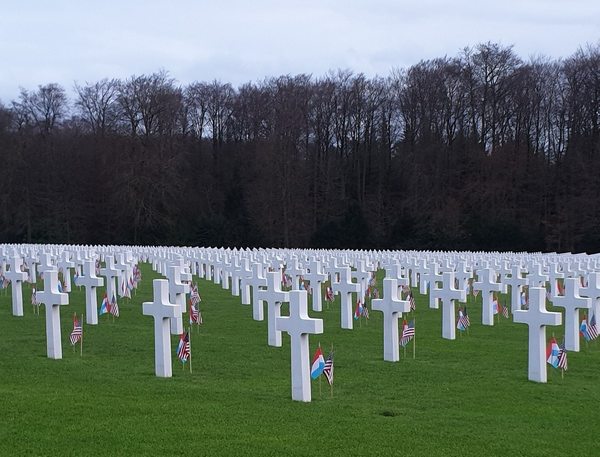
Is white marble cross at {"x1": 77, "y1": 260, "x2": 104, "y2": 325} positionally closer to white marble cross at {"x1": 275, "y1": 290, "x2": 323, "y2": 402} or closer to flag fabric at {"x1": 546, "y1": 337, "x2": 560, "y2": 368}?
white marble cross at {"x1": 275, "y1": 290, "x2": 323, "y2": 402}

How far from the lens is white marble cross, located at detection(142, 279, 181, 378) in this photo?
9.75 meters

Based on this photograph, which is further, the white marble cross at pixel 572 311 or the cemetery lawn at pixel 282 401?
the white marble cross at pixel 572 311

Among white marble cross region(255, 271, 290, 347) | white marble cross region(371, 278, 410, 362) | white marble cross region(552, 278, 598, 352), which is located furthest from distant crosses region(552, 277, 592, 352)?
white marble cross region(255, 271, 290, 347)

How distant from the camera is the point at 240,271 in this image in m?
19.5

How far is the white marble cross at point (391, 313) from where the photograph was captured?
1105 centimetres

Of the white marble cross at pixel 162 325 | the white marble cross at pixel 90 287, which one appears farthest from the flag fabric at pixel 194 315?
the white marble cross at pixel 162 325

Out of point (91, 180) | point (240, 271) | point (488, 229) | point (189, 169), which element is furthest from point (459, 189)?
point (240, 271)

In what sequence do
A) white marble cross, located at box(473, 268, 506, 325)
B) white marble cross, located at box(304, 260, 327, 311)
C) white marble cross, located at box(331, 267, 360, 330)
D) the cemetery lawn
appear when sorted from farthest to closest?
white marble cross, located at box(304, 260, 327, 311) → white marble cross, located at box(473, 268, 506, 325) → white marble cross, located at box(331, 267, 360, 330) → the cemetery lawn

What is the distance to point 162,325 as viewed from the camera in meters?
10.0

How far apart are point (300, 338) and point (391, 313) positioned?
2899 millimetres

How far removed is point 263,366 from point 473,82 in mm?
42682

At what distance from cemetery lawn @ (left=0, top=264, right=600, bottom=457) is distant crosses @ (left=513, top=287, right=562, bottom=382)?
18 centimetres

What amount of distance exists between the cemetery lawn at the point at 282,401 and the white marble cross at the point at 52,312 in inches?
9.0

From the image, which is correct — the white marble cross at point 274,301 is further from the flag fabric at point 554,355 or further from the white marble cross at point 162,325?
the flag fabric at point 554,355
